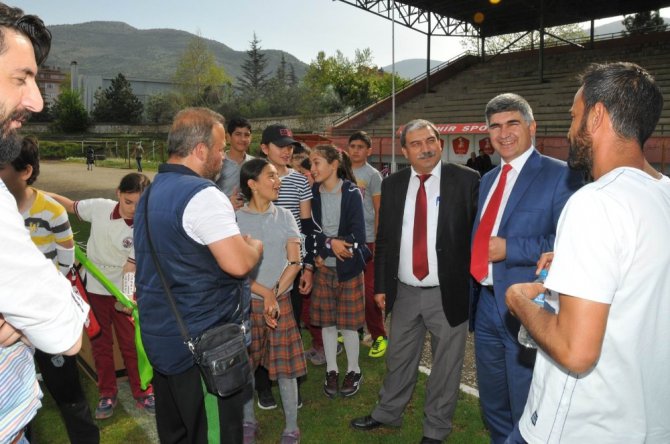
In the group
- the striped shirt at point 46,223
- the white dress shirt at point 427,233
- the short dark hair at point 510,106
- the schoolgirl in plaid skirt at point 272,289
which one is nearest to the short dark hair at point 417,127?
the white dress shirt at point 427,233

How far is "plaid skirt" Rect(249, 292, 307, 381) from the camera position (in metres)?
3.56

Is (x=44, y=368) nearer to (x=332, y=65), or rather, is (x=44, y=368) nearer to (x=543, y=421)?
(x=543, y=421)

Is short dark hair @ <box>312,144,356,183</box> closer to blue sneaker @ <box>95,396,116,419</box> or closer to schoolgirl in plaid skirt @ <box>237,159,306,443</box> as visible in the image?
schoolgirl in plaid skirt @ <box>237,159,306,443</box>

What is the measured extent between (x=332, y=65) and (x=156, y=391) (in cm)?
6226

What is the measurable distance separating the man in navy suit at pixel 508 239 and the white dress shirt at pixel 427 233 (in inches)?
13.1

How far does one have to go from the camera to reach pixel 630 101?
1619mm

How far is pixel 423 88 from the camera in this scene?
2995cm

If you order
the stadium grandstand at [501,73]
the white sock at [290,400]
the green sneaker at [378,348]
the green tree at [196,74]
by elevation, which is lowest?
the green sneaker at [378,348]

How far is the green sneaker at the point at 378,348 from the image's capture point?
5.12 m

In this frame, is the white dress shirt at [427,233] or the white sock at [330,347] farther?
the white sock at [330,347]

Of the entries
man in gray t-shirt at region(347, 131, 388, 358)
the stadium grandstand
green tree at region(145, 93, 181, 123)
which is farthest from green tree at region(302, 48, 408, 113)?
man in gray t-shirt at region(347, 131, 388, 358)

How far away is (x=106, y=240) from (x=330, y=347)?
2.08m

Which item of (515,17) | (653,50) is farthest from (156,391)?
(515,17)

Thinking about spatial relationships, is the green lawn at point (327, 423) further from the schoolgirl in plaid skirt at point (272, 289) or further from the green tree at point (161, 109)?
the green tree at point (161, 109)
